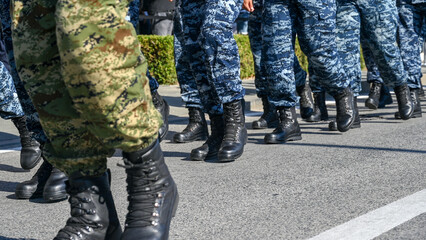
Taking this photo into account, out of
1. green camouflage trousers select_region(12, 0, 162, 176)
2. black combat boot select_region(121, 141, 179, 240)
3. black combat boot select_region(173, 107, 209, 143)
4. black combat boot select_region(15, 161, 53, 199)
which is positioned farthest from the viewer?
black combat boot select_region(173, 107, 209, 143)

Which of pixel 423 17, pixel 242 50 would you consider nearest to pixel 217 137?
pixel 423 17

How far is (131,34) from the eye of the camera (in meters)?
2.01

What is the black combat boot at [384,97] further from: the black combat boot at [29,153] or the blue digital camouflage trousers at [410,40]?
the black combat boot at [29,153]

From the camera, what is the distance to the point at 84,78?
192cm

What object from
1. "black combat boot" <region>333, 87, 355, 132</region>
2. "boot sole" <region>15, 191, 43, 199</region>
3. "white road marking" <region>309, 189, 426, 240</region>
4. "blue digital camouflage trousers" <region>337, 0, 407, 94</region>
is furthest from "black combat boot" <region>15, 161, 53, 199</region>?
"blue digital camouflage trousers" <region>337, 0, 407, 94</region>

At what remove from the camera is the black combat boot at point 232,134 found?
13.4 feet

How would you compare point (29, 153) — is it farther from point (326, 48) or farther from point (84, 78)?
point (84, 78)

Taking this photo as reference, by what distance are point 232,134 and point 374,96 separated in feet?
10.6

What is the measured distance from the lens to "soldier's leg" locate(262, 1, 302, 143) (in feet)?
15.4

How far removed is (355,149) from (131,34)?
2.75 m

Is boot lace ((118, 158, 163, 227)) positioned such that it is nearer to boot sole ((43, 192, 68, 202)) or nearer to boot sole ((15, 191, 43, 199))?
boot sole ((43, 192, 68, 202))

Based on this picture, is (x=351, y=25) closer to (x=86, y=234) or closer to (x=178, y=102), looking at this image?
(x=178, y=102)

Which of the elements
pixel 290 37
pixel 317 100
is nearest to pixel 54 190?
pixel 290 37

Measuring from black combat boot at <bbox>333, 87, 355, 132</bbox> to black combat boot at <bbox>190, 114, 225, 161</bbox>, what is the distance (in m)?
1.32
